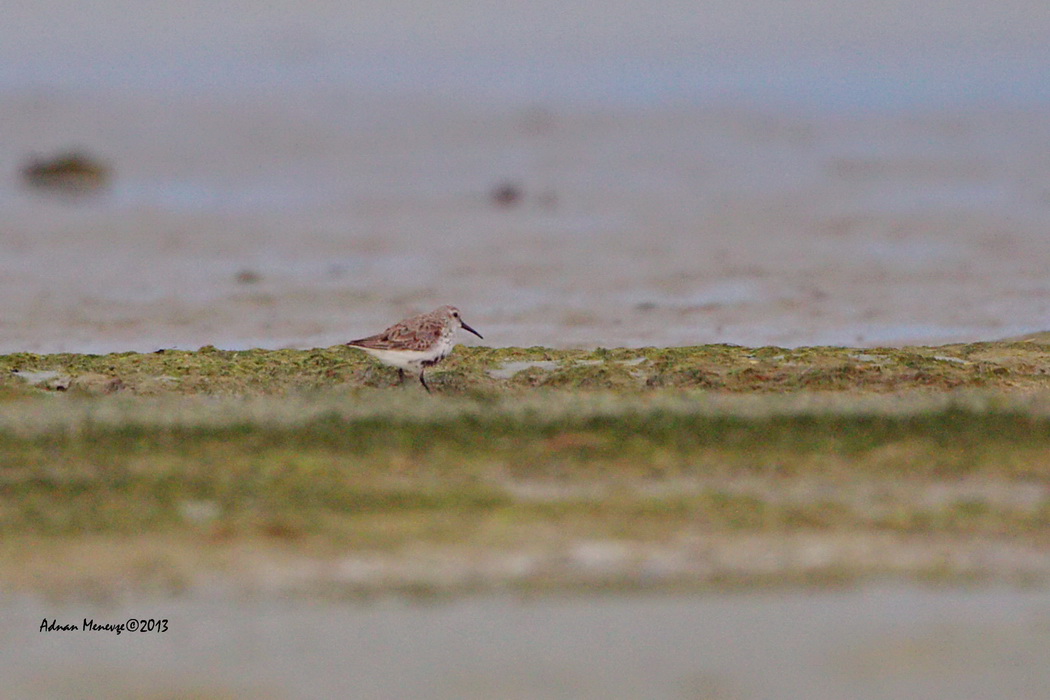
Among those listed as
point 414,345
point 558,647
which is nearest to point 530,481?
point 558,647

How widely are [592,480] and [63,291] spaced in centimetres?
1126

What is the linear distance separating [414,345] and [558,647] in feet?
22.8

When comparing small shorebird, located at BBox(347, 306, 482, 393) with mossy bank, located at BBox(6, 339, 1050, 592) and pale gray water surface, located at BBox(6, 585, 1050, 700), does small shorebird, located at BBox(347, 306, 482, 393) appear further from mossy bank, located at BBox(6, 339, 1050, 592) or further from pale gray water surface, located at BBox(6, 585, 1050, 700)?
pale gray water surface, located at BBox(6, 585, 1050, 700)

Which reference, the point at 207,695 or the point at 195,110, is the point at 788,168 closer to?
the point at 195,110

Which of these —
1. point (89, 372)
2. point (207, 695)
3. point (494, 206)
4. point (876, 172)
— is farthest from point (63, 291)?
point (876, 172)

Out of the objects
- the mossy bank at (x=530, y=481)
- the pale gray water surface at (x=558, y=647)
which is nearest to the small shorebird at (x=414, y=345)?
the mossy bank at (x=530, y=481)

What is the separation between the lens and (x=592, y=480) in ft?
35.0

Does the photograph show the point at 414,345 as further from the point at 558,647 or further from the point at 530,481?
the point at 558,647

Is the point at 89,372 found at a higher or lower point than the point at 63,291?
lower

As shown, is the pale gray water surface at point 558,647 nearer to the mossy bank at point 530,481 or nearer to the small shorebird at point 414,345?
the mossy bank at point 530,481

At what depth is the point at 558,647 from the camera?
7.96 meters

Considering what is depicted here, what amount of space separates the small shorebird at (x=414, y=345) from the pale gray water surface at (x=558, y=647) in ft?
20.3

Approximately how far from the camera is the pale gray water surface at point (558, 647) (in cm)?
753

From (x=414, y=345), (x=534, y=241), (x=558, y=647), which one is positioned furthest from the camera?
(x=534, y=241)
